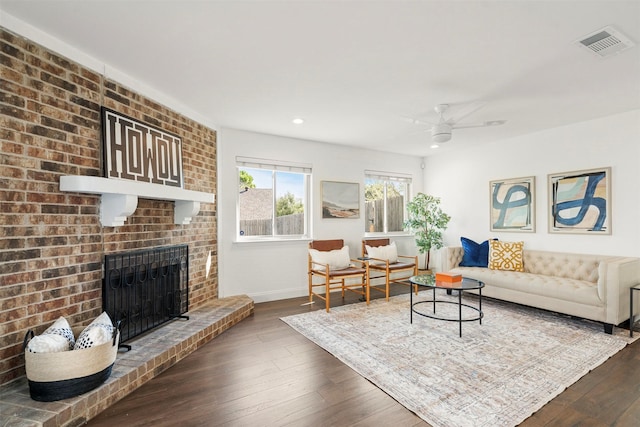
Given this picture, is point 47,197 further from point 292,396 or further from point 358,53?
point 358,53

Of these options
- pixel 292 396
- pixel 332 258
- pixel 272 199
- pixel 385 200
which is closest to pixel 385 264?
pixel 332 258

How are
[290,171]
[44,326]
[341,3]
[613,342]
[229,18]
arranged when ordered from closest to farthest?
[341,3] < [229,18] < [44,326] < [613,342] < [290,171]

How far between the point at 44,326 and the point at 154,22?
2109 millimetres

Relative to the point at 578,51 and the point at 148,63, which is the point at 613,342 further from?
the point at 148,63

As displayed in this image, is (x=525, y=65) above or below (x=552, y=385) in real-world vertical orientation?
above

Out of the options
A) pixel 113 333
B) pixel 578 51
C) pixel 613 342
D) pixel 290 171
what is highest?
pixel 578 51

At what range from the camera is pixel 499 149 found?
489cm

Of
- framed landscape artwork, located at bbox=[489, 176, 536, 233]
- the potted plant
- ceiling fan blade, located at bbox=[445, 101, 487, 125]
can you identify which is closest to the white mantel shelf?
ceiling fan blade, located at bbox=[445, 101, 487, 125]

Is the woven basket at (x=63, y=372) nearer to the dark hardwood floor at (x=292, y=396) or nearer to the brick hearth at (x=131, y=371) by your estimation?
the brick hearth at (x=131, y=371)

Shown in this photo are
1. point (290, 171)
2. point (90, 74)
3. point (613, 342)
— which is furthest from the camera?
point (290, 171)

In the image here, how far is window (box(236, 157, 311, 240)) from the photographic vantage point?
446 cm

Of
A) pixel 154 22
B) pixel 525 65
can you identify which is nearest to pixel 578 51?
pixel 525 65

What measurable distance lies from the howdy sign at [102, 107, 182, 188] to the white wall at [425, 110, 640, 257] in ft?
15.0

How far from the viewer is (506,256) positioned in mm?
4352
